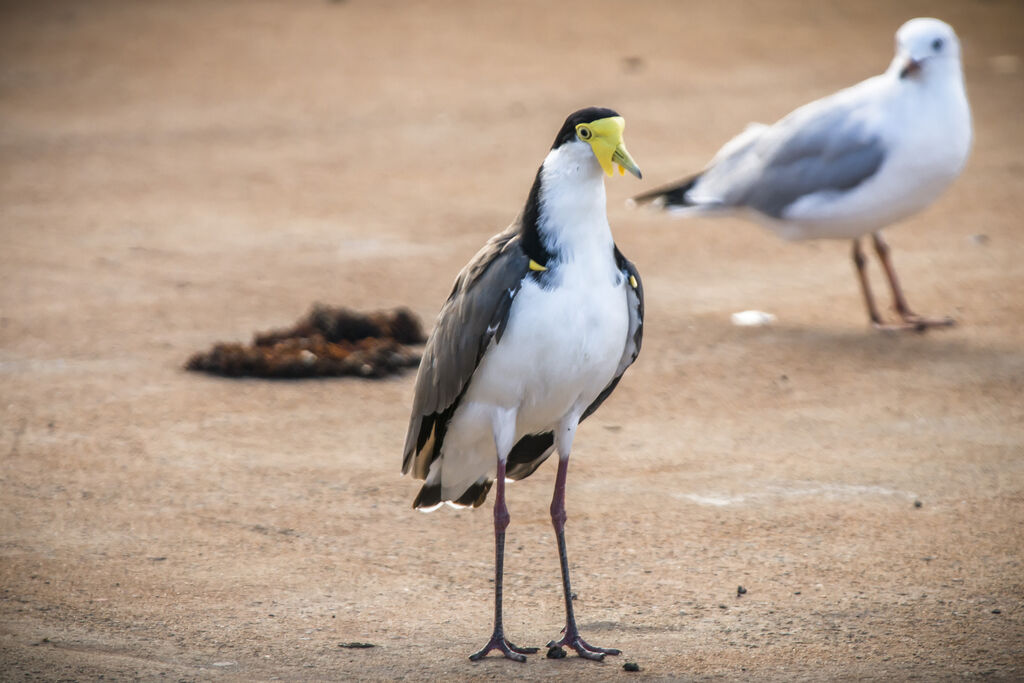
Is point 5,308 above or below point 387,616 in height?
above

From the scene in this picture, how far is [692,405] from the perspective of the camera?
7.21 meters

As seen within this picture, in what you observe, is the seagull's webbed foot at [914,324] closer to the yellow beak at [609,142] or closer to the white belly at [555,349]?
the white belly at [555,349]

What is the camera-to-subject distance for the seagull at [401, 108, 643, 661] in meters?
4.60

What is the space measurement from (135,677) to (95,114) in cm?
973

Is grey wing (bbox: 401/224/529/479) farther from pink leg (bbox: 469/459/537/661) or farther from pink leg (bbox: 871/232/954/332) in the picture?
pink leg (bbox: 871/232/954/332)

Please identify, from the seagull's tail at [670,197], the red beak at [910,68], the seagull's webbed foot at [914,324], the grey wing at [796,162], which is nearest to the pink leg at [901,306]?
the seagull's webbed foot at [914,324]

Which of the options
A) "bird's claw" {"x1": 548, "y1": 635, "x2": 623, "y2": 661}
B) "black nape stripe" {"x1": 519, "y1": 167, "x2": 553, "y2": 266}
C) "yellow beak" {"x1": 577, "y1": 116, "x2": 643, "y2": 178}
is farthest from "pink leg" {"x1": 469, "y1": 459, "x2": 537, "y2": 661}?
"yellow beak" {"x1": 577, "y1": 116, "x2": 643, "y2": 178}

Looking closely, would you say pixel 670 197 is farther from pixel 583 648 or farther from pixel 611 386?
pixel 583 648

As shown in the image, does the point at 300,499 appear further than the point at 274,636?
Yes

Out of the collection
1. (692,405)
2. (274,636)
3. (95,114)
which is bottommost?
(274,636)

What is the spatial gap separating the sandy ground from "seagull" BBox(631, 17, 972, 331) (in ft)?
1.74

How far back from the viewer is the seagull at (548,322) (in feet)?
15.1

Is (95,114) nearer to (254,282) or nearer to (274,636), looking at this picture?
(254,282)

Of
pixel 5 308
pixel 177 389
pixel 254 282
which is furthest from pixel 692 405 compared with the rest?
pixel 5 308
